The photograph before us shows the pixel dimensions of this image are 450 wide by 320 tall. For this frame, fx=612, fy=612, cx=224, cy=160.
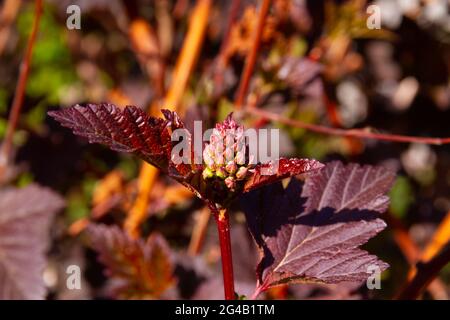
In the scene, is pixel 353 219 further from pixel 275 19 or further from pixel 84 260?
pixel 84 260

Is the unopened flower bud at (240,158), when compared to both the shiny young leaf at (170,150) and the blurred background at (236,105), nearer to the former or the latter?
the shiny young leaf at (170,150)

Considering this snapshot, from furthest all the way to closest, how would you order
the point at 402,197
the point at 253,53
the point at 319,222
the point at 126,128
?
the point at 402,197, the point at 253,53, the point at 319,222, the point at 126,128

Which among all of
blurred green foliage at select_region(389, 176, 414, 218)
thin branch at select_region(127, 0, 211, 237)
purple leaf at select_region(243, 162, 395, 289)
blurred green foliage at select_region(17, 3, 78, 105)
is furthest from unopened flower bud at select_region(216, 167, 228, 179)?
blurred green foliage at select_region(17, 3, 78, 105)

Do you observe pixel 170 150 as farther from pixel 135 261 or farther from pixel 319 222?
pixel 135 261

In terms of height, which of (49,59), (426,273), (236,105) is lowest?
(426,273)

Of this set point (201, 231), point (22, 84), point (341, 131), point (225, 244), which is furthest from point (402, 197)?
point (225, 244)

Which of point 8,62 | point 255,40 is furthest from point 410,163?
point 8,62

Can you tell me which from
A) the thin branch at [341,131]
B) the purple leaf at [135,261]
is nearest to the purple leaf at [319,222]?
the thin branch at [341,131]
